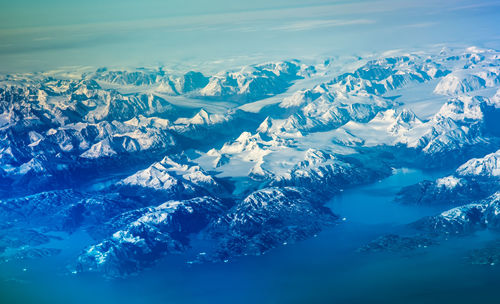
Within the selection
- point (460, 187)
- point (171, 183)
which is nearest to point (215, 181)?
point (171, 183)

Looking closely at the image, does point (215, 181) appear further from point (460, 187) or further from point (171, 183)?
point (460, 187)

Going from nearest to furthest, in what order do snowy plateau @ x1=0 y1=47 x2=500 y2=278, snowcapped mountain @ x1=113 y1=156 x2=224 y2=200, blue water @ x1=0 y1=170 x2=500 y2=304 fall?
→ blue water @ x1=0 y1=170 x2=500 y2=304 → snowy plateau @ x1=0 y1=47 x2=500 y2=278 → snowcapped mountain @ x1=113 y1=156 x2=224 y2=200

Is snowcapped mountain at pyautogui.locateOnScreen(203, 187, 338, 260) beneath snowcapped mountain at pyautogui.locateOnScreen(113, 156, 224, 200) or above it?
beneath

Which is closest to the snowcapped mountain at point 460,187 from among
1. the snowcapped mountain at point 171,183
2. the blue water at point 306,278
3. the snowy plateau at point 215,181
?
the snowy plateau at point 215,181

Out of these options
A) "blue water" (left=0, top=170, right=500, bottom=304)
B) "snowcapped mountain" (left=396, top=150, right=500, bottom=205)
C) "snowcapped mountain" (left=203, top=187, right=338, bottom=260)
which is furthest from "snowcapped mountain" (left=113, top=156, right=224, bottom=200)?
"snowcapped mountain" (left=396, top=150, right=500, bottom=205)

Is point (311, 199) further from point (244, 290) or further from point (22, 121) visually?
point (22, 121)

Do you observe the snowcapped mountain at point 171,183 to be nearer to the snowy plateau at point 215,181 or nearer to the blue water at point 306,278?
the snowy plateau at point 215,181

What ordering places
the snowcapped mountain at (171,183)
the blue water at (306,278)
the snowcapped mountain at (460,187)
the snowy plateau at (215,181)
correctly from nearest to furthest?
1. the blue water at (306,278)
2. the snowy plateau at (215,181)
3. the snowcapped mountain at (460,187)
4. the snowcapped mountain at (171,183)

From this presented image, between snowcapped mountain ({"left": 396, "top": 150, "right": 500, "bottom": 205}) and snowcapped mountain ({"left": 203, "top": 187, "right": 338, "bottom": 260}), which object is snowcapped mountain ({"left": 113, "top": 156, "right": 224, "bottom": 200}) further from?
snowcapped mountain ({"left": 396, "top": 150, "right": 500, "bottom": 205})
